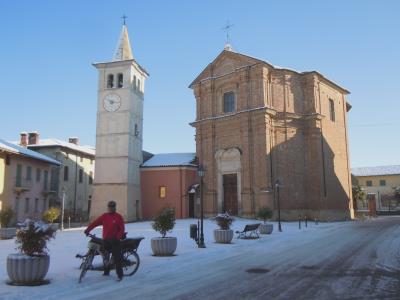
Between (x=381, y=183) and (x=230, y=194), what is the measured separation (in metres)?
48.2

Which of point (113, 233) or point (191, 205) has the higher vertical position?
point (191, 205)

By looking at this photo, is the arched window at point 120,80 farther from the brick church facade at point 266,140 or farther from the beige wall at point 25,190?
the beige wall at point 25,190

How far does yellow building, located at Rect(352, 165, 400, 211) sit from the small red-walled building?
41.9m

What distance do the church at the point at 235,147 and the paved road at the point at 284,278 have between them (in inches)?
839

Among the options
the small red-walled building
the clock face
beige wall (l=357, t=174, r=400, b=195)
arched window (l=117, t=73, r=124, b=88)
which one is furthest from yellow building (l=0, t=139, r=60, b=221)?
beige wall (l=357, t=174, r=400, b=195)

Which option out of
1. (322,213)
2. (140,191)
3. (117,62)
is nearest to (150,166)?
(140,191)

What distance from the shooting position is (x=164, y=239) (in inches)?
533

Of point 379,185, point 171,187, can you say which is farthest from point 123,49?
point 379,185

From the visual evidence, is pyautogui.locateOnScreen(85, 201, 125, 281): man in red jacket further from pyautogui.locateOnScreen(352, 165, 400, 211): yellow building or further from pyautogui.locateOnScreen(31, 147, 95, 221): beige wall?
pyautogui.locateOnScreen(352, 165, 400, 211): yellow building

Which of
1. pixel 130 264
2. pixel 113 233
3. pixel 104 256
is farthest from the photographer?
pixel 130 264

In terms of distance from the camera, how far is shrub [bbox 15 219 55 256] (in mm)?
8680

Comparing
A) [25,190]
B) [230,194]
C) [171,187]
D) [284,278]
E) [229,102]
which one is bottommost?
[284,278]

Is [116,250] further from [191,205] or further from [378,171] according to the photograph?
[378,171]

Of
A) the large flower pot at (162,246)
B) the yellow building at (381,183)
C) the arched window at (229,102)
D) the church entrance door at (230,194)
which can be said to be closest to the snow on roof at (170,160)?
the church entrance door at (230,194)
